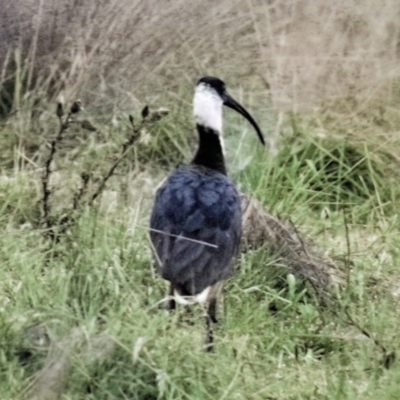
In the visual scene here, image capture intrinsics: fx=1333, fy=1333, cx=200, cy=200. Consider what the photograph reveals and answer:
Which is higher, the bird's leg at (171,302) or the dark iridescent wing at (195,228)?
the dark iridescent wing at (195,228)

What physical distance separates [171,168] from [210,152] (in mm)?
682

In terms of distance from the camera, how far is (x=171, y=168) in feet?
20.5

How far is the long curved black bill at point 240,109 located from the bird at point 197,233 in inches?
15.1

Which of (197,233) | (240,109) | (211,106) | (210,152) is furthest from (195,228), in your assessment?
(240,109)

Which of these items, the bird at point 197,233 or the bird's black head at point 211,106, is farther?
the bird's black head at point 211,106

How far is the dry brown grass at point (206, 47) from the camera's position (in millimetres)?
6477

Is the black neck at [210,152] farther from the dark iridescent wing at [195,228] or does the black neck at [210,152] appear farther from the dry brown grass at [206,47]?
the dry brown grass at [206,47]

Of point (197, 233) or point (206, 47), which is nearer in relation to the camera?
point (197, 233)

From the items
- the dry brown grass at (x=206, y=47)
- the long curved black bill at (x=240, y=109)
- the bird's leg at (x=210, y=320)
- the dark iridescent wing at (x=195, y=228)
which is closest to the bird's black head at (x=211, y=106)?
the long curved black bill at (x=240, y=109)

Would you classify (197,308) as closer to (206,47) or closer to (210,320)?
(210,320)

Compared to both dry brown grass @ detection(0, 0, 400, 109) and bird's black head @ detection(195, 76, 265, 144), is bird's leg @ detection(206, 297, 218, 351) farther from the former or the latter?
dry brown grass @ detection(0, 0, 400, 109)

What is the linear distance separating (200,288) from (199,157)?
36.5 inches

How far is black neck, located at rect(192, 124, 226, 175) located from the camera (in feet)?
18.3

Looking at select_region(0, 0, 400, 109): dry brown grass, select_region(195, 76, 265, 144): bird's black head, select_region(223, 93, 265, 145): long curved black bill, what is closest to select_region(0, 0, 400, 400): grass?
select_region(0, 0, 400, 109): dry brown grass
